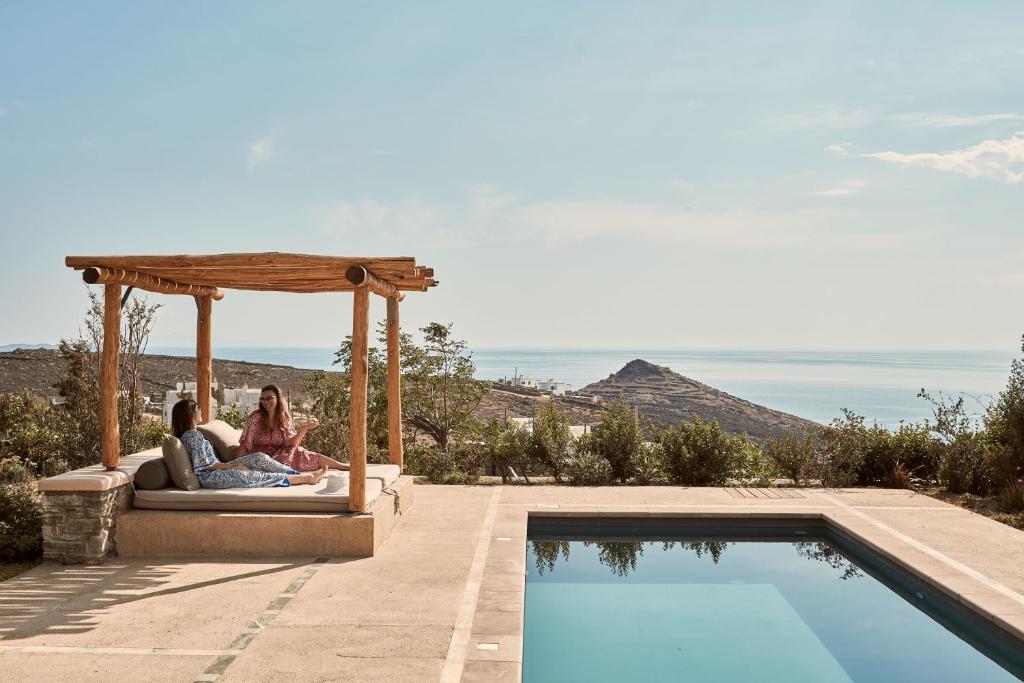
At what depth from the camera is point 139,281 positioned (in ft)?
22.4

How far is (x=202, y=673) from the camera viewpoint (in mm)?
3955

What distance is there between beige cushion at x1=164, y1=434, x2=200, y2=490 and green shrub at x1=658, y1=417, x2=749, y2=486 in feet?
19.4

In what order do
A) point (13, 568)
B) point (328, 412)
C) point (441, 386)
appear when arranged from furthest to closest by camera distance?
point (441, 386) < point (328, 412) < point (13, 568)

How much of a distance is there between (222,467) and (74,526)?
1.17m

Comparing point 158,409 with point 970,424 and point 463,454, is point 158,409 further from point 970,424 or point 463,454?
point 970,424

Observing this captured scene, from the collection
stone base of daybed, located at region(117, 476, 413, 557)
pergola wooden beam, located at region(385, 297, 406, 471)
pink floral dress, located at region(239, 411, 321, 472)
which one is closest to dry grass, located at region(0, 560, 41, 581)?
stone base of daybed, located at region(117, 476, 413, 557)

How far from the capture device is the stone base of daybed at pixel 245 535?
6168 millimetres

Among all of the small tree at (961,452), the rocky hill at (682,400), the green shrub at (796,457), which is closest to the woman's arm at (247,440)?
the green shrub at (796,457)

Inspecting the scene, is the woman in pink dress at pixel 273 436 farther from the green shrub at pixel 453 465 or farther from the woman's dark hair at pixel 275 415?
the green shrub at pixel 453 465

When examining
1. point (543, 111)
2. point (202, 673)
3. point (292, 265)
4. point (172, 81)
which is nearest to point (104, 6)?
point (172, 81)

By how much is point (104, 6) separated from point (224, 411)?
6502 millimetres

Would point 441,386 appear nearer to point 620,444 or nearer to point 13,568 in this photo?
point 620,444

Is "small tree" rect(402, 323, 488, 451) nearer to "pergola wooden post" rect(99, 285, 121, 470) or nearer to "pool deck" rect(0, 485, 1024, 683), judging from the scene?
"pool deck" rect(0, 485, 1024, 683)

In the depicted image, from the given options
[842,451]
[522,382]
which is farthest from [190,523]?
[522,382]
